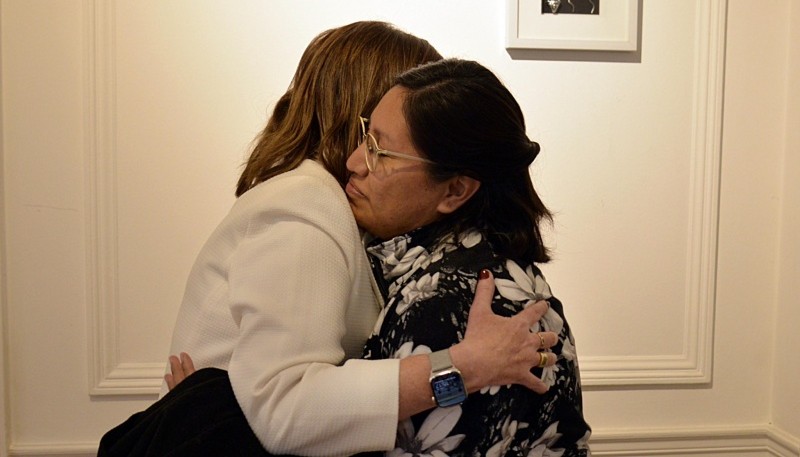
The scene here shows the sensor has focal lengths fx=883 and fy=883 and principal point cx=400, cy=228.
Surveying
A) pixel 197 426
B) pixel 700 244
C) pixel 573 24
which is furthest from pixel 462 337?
pixel 700 244

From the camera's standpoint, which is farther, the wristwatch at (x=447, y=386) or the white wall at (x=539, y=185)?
the white wall at (x=539, y=185)

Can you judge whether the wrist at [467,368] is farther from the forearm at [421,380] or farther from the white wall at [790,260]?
the white wall at [790,260]

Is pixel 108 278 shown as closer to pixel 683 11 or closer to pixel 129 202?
pixel 129 202

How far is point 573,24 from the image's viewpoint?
2.74 m

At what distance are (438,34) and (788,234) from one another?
1.31m

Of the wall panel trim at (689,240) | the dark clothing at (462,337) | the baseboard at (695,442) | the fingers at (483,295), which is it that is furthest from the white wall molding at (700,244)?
the fingers at (483,295)

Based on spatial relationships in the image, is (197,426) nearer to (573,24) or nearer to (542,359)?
(542,359)

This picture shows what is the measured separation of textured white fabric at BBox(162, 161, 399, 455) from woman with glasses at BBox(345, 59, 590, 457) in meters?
0.07

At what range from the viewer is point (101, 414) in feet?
8.99

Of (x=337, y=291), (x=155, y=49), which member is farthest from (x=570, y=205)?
(x=337, y=291)

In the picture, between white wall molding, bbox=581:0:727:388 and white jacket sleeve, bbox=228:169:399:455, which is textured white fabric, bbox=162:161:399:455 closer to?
white jacket sleeve, bbox=228:169:399:455

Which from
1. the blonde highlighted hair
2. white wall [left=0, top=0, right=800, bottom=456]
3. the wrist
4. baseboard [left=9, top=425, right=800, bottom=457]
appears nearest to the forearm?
the wrist

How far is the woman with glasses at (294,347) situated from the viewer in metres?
1.37

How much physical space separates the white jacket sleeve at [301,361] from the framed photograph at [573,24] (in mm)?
1498
